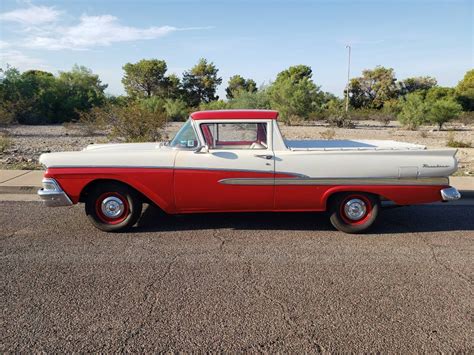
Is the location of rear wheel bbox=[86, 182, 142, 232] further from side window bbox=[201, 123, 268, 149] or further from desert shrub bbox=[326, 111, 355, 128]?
desert shrub bbox=[326, 111, 355, 128]

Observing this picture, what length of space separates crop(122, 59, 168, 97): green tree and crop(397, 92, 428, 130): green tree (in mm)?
41848

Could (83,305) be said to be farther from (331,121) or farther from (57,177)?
(331,121)

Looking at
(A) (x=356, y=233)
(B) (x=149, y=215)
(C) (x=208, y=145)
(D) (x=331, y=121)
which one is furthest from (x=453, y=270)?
(D) (x=331, y=121)

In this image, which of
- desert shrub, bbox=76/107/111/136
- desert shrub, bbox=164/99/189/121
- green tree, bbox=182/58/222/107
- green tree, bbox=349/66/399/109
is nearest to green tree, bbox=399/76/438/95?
green tree, bbox=349/66/399/109

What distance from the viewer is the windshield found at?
17.7ft

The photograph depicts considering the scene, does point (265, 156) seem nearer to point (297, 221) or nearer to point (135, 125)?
point (297, 221)

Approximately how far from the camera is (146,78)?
2542 inches

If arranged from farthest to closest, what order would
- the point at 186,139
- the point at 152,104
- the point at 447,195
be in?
the point at 152,104, the point at 186,139, the point at 447,195

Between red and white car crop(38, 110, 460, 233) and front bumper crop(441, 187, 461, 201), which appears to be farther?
front bumper crop(441, 187, 461, 201)

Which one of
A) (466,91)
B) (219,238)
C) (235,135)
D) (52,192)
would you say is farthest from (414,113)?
(466,91)

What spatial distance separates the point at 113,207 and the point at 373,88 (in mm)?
72058

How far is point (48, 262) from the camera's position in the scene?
4.45 meters

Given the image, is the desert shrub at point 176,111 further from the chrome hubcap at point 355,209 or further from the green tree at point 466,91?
the green tree at point 466,91

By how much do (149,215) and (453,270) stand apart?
4254mm
